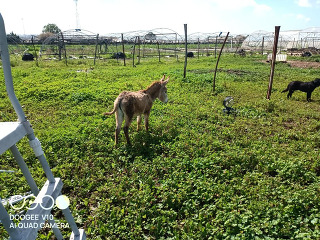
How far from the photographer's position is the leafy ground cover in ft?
11.8

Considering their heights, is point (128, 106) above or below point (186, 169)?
above

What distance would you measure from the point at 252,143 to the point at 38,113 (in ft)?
25.4

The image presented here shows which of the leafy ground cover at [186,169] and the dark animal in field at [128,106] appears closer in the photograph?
the leafy ground cover at [186,169]

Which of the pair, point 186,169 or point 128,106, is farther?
point 128,106

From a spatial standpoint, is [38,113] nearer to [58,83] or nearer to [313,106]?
[58,83]

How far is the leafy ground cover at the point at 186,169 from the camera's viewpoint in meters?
3.61

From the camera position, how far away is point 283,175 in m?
4.70

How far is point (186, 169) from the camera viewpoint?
5066 millimetres

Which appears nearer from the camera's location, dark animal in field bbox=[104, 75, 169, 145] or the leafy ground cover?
the leafy ground cover

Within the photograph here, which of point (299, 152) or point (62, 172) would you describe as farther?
point (299, 152)

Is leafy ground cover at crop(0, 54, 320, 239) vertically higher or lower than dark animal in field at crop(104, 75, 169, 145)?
lower

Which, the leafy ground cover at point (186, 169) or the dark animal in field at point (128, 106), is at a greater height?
the dark animal in field at point (128, 106)

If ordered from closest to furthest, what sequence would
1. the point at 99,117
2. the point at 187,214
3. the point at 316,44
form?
the point at 187,214
the point at 99,117
the point at 316,44

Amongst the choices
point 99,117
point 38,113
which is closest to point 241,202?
point 99,117
